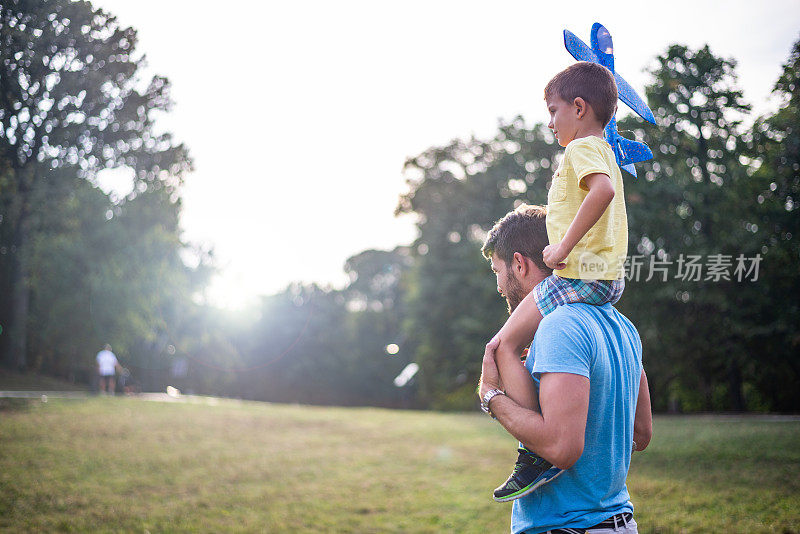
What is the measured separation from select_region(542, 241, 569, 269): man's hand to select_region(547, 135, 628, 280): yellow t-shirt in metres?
0.03

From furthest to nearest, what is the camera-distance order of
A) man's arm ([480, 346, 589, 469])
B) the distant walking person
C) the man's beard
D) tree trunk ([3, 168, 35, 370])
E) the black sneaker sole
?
the distant walking person, tree trunk ([3, 168, 35, 370]), the man's beard, the black sneaker sole, man's arm ([480, 346, 589, 469])

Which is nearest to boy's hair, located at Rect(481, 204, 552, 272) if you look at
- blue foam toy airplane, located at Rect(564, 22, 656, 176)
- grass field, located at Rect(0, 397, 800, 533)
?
blue foam toy airplane, located at Rect(564, 22, 656, 176)

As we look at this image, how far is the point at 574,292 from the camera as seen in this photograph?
2062mm

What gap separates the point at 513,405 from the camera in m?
1.95

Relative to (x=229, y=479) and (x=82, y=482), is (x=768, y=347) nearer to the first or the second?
(x=229, y=479)

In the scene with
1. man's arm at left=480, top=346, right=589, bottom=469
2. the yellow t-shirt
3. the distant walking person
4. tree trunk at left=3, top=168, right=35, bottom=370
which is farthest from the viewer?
the distant walking person

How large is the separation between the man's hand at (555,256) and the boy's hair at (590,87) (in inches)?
21.7

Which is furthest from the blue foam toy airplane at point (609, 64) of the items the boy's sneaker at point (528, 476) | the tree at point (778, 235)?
the tree at point (778, 235)

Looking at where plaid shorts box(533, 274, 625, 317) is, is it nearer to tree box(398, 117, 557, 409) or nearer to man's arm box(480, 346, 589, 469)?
man's arm box(480, 346, 589, 469)

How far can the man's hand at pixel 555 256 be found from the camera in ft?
6.77

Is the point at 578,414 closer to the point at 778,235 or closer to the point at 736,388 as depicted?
the point at 778,235

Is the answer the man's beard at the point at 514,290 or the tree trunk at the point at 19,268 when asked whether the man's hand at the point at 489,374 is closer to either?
the man's beard at the point at 514,290

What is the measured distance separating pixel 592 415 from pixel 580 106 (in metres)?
1.10

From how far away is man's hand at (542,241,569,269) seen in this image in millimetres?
2064
